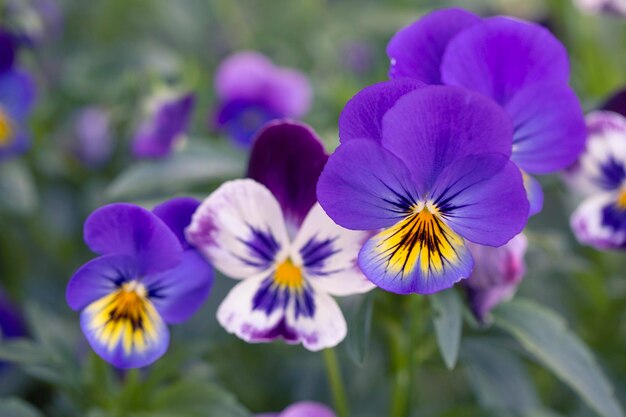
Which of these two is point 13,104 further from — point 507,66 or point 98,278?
point 507,66

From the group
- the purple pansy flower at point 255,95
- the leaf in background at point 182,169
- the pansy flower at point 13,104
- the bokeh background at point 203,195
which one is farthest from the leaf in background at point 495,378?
the pansy flower at point 13,104

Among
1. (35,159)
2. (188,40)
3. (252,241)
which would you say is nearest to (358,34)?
(188,40)

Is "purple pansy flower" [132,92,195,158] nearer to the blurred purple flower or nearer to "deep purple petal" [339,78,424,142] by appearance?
the blurred purple flower

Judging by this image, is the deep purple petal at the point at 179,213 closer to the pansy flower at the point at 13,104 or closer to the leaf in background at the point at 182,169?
the leaf in background at the point at 182,169

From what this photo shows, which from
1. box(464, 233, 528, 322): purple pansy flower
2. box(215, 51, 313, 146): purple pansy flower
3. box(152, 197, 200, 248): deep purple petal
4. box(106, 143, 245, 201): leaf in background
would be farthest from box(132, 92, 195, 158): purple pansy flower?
box(464, 233, 528, 322): purple pansy flower

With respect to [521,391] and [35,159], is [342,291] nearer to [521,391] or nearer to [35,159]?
[521,391]

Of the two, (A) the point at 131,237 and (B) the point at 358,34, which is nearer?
(A) the point at 131,237
